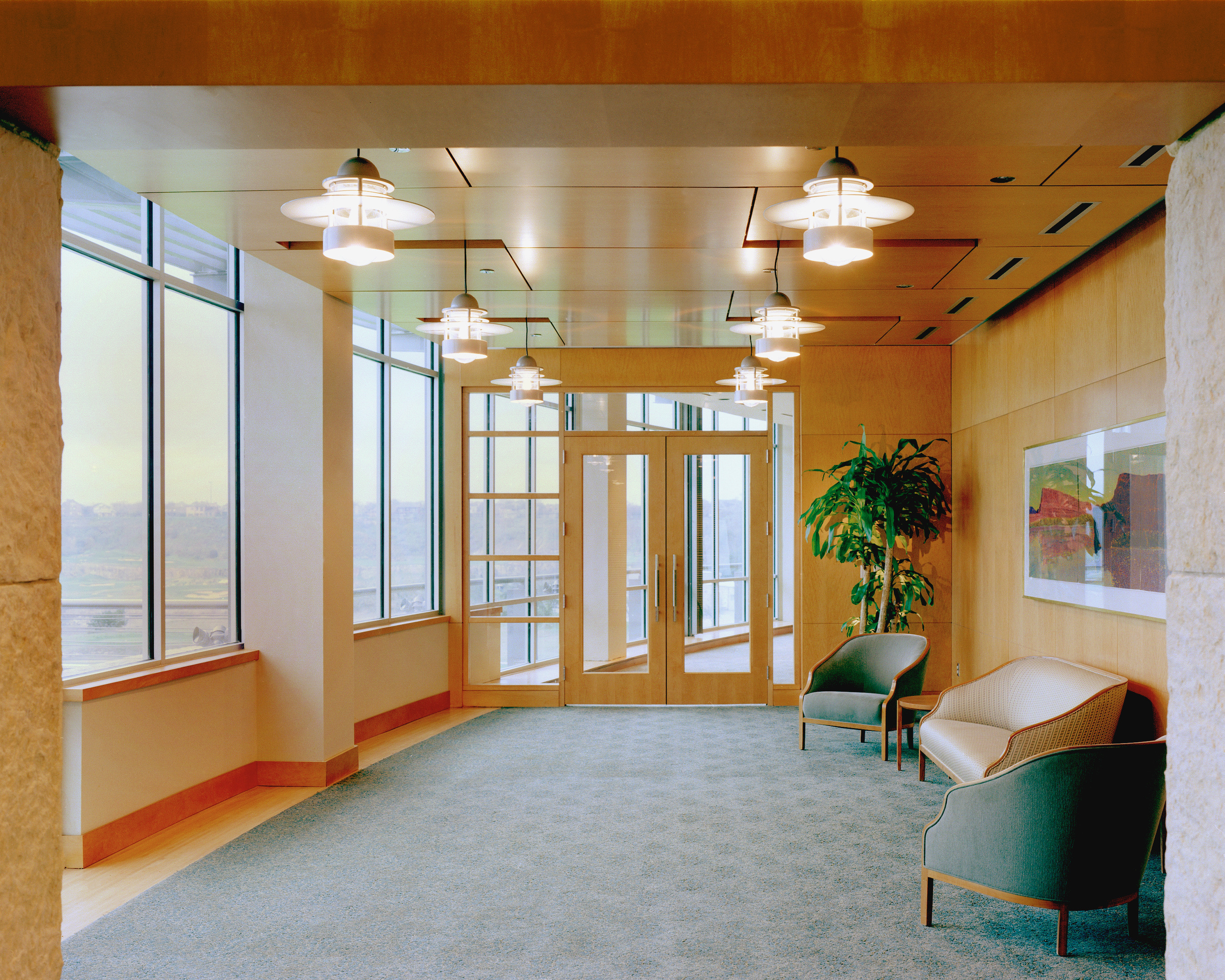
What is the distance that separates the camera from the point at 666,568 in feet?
27.2

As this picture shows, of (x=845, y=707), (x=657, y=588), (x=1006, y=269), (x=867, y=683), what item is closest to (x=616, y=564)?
(x=657, y=588)

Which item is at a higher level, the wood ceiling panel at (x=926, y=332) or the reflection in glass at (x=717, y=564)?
the wood ceiling panel at (x=926, y=332)

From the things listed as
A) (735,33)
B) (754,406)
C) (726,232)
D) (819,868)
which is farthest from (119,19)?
(754,406)

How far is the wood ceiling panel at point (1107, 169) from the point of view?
12.1ft

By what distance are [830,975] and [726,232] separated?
135 inches

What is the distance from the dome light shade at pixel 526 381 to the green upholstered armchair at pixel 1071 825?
421cm

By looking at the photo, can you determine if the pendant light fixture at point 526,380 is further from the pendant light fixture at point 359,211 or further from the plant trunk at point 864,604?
the pendant light fixture at point 359,211

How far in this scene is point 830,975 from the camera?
3.19m

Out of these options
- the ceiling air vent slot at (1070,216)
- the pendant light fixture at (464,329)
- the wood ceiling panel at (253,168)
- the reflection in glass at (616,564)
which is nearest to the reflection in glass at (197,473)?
the wood ceiling panel at (253,168)

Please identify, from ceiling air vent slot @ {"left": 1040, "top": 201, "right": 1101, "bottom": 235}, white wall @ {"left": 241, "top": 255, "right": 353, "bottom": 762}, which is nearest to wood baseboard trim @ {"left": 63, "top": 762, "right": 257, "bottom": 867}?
white wall @ {"left": 241, "top": 255, "right": 353, "bottom": 762}

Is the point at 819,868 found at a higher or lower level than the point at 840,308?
lower

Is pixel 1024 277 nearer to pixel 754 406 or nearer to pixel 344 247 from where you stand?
pixel 754 406

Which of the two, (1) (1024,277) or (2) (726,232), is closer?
(2) (726,232)

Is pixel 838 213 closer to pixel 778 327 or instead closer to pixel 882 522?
pixel 778 327
